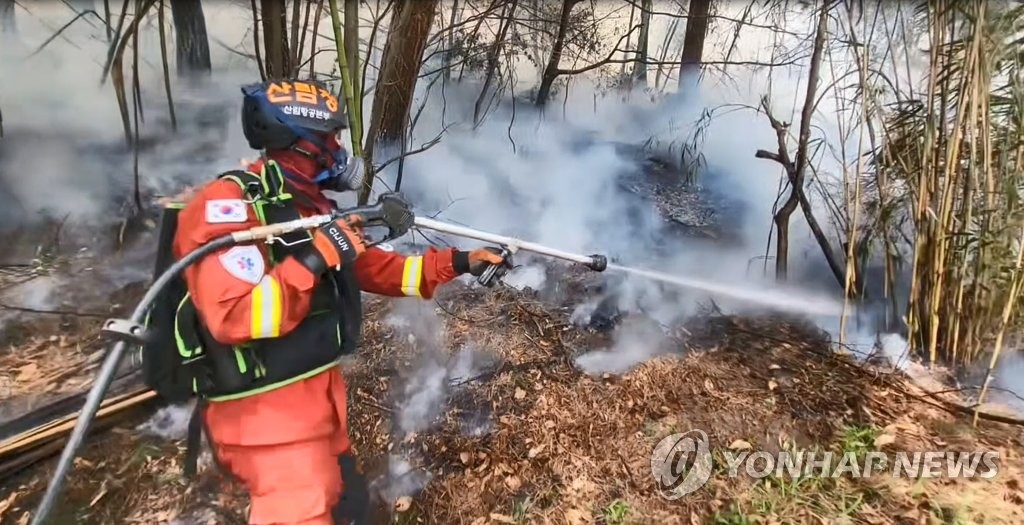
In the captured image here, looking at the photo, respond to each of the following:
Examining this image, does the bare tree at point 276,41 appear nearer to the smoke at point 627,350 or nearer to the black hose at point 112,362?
the black hose at point 112,362

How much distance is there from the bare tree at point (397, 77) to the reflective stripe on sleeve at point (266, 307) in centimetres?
217

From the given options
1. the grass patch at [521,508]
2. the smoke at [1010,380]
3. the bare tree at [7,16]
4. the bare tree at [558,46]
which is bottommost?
the grass patch at [521,508]

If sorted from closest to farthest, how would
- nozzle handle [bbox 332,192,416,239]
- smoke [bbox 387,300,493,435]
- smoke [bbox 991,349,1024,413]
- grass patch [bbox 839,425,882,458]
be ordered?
nozzle handle [bbox 332,192,416,239] → grass patch [bbox 839,425,882,458] → smoke [bbox 991,349,1024,413] → smoke [bbox 387,300,493,435]

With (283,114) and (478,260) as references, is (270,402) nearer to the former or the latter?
(478,260)

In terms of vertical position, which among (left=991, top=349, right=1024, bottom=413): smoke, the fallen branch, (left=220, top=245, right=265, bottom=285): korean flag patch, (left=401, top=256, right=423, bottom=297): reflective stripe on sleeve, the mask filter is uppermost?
the mask filter

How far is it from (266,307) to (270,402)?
0.51 metres

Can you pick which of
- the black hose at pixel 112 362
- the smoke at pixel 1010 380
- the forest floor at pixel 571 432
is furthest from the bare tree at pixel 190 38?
the smoke at pixel 1010 380

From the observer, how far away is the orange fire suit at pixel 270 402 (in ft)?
7.20

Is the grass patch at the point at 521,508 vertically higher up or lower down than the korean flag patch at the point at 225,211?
lower down

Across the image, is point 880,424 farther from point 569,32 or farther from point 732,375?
point 569,32

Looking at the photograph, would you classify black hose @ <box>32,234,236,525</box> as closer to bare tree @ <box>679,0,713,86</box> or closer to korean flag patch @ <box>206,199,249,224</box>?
korean flag patch @ <box>206,199,249,224</box>

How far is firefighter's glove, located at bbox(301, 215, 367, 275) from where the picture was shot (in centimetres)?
228

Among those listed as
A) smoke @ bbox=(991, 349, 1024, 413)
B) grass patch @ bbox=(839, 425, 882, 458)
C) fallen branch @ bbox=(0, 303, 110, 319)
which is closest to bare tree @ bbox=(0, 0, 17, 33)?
fallen branch @ bbox=(0, 303, 110, 319)

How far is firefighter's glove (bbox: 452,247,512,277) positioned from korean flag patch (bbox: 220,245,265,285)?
2.95 feet
